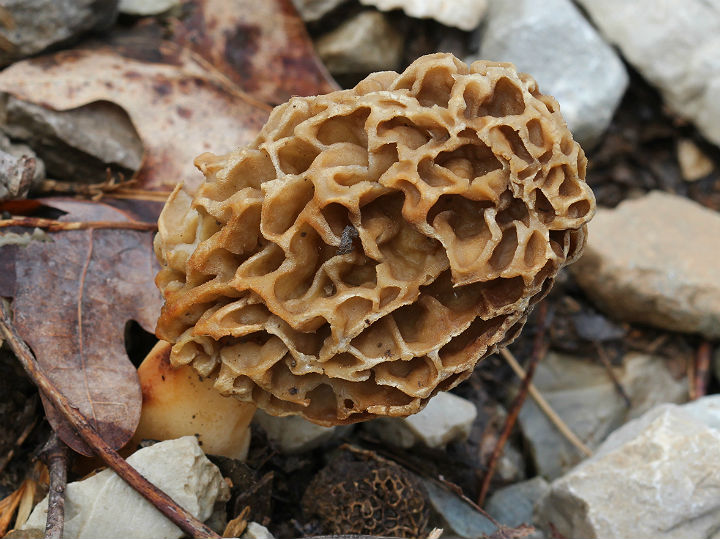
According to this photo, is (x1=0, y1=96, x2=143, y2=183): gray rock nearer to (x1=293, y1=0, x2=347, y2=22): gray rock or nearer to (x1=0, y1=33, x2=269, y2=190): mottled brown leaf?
(x1=0, y1=33, x2=269, y2=190): mottled brown leaf

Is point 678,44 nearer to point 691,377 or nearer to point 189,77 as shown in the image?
point 691,377

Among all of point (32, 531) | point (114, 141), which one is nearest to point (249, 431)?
point (32, 531)

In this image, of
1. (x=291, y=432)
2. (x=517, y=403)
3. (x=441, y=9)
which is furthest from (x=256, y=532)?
(x=441, y=9)

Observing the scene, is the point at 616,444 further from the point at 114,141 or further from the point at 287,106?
the point at 114,141

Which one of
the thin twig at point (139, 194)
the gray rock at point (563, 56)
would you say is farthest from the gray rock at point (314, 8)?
the thin twig at point (139, 194)

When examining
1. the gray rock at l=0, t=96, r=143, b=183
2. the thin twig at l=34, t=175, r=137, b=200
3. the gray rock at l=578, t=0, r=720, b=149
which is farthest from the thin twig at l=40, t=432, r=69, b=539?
the gray rock at l=578, t=0, r=720, b=149
